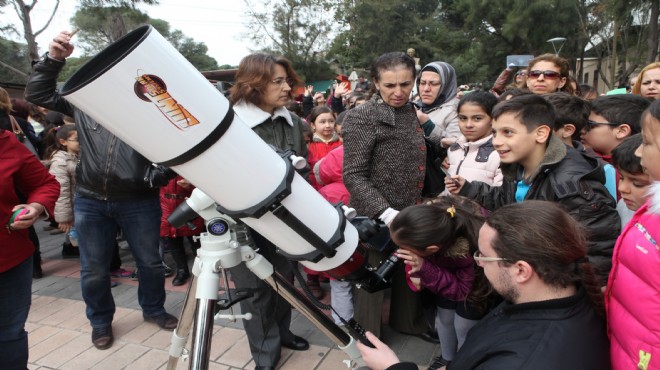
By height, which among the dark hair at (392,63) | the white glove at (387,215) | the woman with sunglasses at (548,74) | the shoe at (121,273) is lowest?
the shoe at (121,273)

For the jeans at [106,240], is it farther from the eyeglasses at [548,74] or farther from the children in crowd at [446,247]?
the eyeglasses at [548,74]

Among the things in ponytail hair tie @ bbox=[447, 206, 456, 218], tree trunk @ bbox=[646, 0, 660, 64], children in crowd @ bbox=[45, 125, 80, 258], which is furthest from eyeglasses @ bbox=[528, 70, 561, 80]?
tree trunk @ bbox=[646, 0, 660, 64]

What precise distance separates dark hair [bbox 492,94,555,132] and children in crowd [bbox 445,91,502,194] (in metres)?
0.47

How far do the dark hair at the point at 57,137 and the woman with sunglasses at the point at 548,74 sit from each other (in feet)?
12.4

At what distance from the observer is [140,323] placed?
110 inches

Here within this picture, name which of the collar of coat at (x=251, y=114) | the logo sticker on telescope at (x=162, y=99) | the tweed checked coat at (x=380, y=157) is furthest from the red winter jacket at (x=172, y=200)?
the logo sticker on telescope at (x=162, y=99)

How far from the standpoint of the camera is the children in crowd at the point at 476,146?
2240 millimetres

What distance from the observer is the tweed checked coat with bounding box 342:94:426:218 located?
6.41 ft

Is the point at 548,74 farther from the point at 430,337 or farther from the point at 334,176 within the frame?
the point at 430,337

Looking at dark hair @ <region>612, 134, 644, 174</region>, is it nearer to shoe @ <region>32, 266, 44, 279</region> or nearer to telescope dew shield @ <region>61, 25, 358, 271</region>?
telescope dew shield @ <region>61, 25, 358, 271</region>

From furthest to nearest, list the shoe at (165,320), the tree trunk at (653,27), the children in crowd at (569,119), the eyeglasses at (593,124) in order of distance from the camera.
→ 1. the tree trunk at (653,27)
2. the shoe at (165,320)
3. the eyeglasses at (593,124)
4. the children in crowd at (569,119)

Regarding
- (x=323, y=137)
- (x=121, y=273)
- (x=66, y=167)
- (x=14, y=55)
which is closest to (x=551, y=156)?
(x=323, y=137)

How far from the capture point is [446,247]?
5.72ft

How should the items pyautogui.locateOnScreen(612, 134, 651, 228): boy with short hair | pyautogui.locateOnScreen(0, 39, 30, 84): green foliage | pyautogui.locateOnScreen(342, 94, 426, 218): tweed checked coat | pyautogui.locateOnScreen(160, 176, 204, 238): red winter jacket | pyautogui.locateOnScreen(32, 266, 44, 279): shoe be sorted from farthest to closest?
pyautogui.locateOnScreen(0, 39, 30, 84): green foliage → pyautogui.locateOnScreen(32, 266, 44, 279): shoe → pyautogui.locateOnScreen(160, 176, 204, 238): red winter jacket → pyautogui.locateOnScreen(342, 94, 426, 218): tweed checked coat → pyautogui.locateOnScreen(612, 134, 651, 228): boy with short hair
